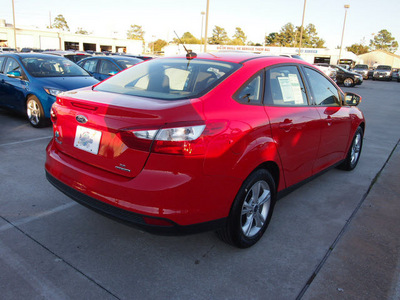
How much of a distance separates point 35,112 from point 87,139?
506 centimetres

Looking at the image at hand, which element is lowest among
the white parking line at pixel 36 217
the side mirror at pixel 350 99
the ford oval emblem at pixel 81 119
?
the white parking line at pixel 36 217

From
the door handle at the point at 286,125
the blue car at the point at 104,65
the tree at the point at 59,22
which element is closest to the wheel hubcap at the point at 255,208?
the door handle at the point at 286,125

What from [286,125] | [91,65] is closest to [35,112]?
[91,65]

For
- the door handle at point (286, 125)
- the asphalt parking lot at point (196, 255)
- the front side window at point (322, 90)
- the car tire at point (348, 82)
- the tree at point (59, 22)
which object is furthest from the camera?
the tree at point (59, 22)

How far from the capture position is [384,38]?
447 feet

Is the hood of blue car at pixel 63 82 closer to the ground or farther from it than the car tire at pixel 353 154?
farther from it

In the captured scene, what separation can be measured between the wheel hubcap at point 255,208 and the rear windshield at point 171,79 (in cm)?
95

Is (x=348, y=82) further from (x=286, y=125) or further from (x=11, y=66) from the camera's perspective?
(x=286, y=125)

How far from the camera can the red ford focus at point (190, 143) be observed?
2264 mm

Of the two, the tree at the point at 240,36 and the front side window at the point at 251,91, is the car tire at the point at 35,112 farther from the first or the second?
the tree at the point at 240,36

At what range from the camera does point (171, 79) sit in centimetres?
308

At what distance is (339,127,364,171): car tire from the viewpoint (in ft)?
16.5

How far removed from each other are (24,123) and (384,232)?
280 inches

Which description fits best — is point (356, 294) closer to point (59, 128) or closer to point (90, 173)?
point (90, 173)
